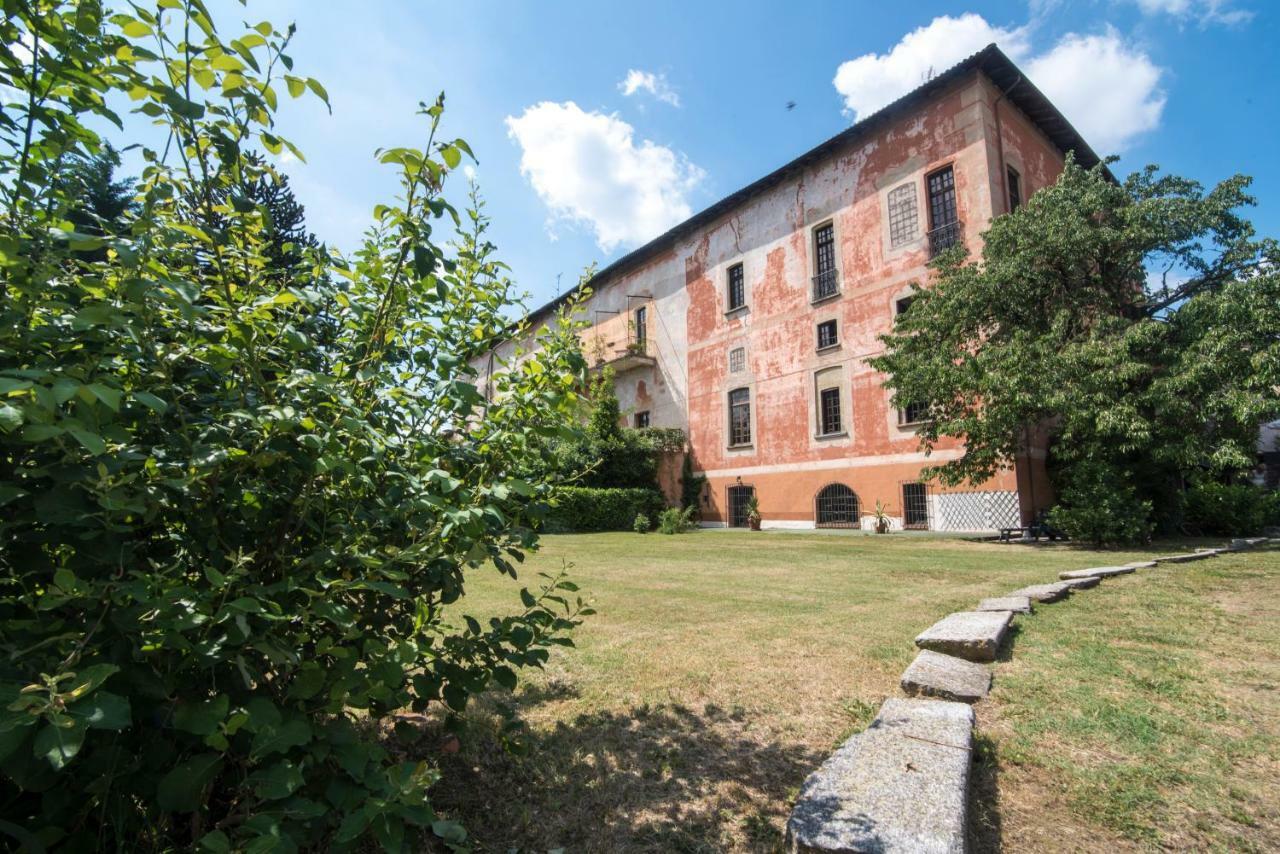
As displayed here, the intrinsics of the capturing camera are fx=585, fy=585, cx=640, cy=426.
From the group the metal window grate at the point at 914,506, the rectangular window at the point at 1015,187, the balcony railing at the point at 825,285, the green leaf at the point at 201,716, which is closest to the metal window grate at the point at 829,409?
the metal window grate at the point at 914,506

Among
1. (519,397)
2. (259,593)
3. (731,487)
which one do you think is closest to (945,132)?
(731,487)

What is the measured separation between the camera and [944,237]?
1542 cm

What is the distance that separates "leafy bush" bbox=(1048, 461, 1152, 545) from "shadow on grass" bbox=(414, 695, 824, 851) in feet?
37.5

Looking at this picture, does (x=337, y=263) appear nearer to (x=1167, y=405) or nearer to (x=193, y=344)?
(x=193, y=344)

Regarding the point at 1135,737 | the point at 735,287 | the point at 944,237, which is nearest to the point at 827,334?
the point at 944,237

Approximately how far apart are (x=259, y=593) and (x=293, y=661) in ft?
0.62

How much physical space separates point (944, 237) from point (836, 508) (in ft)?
26.3

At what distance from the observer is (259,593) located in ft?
4.29

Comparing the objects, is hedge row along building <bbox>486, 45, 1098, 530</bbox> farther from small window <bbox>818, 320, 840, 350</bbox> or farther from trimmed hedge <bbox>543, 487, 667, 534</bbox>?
trimmed hedge <bbox>543, 487, 667, 534</bbox>

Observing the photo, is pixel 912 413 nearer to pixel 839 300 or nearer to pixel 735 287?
pixel 839 300

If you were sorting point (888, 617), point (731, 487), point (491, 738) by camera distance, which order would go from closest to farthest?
1. point (491, 738)
2. point (888, 617)
3. point (731, 487)

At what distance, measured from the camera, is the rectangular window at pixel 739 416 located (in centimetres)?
2089

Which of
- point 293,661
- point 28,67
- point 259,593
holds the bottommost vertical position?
point 293,661

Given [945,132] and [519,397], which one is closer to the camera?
[519,397]
